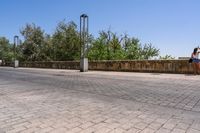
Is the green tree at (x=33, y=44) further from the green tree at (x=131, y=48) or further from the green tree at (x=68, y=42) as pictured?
the green tree at (x=131, y=48)

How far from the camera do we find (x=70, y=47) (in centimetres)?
5359

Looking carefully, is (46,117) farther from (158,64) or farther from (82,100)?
(158,64)

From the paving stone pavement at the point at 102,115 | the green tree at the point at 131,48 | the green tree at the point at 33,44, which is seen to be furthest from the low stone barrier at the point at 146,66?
the green tree at the point at 33,44

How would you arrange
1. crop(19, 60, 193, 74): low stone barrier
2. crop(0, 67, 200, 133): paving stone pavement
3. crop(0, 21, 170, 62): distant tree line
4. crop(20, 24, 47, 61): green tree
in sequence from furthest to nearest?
crop(20, 24, 47, 61): green tree → crop(0, 21, 170, 62): distant tree line → crop(19, 60, 193, 74): low stone barrier → crop(0, 67, 200, 133): paving stone pavement

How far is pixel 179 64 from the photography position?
15641 millimetres

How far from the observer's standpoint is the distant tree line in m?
46.3

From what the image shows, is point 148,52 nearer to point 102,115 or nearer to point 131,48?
point 131,48

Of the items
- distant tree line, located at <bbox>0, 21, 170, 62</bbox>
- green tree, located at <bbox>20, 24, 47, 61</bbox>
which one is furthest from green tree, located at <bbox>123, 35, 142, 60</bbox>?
green tree, located at <bbox>20, 24, 47, 61</bbox>

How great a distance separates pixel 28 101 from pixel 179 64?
1196 cm

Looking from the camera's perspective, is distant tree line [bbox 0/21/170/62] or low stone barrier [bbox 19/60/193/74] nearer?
low stone barrier [bbox 19/60/193/74]

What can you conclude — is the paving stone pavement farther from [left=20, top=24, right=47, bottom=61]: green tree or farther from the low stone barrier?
[left=20, top=24, right=47, bottom=61]: green tree

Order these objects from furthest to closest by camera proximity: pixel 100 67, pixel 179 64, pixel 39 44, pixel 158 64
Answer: pixel 39 44, pixel 100 67, pixel 158 64, pixel 179 64

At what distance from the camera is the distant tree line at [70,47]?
152 feet

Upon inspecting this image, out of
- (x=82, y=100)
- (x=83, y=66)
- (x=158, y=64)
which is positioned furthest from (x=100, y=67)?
(x=82, y=100)
